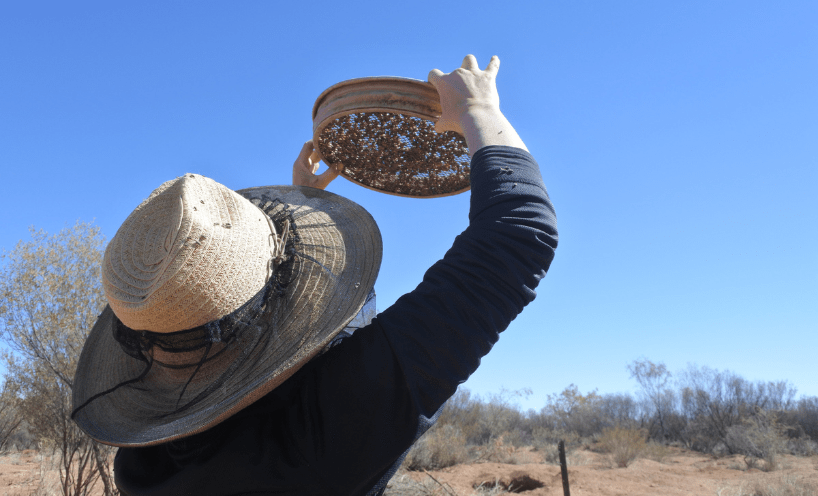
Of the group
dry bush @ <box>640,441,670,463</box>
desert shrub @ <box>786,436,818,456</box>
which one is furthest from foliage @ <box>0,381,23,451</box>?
desert shrub @ <box>786,436,818,456</box>

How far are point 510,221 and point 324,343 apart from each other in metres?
0.39

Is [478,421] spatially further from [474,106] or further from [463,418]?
[474,106]

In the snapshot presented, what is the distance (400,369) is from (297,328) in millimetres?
280

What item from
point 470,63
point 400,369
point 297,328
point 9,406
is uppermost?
point 470,63

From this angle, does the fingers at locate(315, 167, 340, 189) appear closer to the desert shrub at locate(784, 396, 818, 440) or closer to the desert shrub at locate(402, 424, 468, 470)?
the desert shrub at locate(402, 424, 468, 470)

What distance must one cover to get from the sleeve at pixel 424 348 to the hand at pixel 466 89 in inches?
12.7

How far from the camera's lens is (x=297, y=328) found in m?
1.04

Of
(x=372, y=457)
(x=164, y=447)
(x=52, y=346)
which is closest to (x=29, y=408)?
(x=52, y=346)

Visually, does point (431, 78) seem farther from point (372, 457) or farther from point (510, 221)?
point (372, 457)

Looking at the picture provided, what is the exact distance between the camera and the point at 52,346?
677 cm

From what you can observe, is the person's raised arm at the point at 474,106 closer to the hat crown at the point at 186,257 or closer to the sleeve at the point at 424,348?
the sleeve at the point at 424,348

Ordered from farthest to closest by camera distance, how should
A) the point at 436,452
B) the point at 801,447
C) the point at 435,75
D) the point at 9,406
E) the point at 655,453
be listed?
the point at 801,447, the point at 655,453, the point at 436,452, the point at 9,406, the point at 435,75

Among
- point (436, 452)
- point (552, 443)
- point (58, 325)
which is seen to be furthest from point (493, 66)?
point (552, 443)

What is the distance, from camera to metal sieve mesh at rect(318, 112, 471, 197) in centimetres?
175
